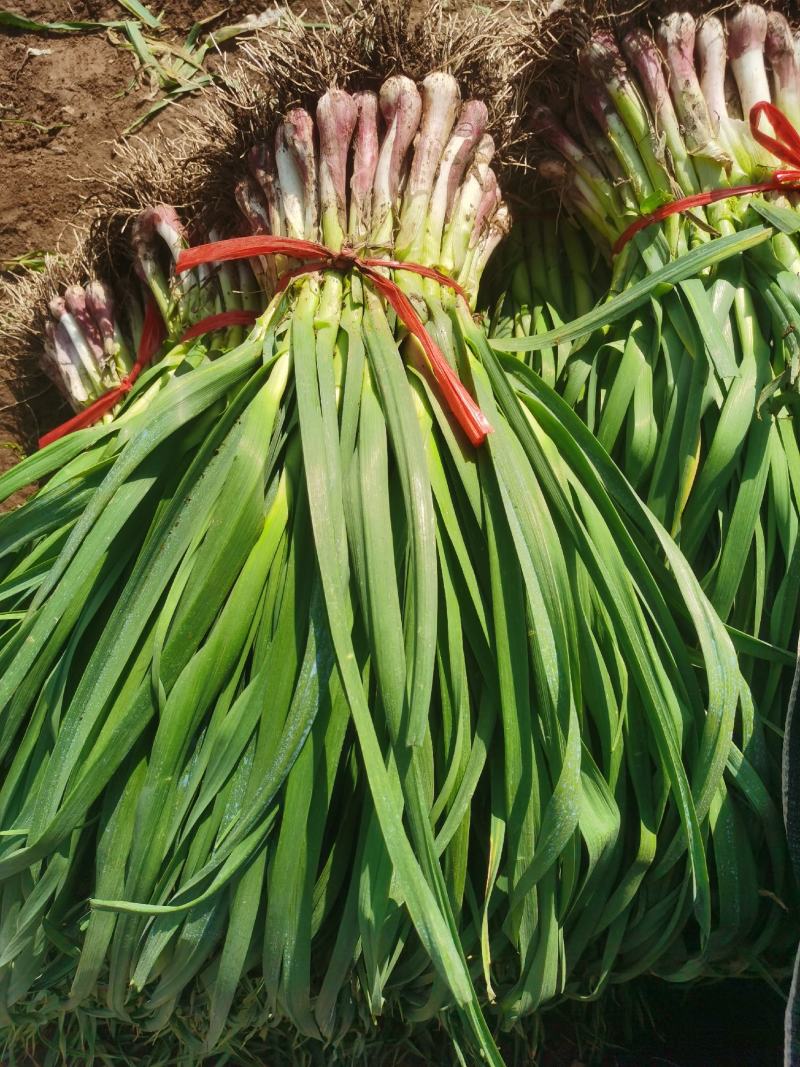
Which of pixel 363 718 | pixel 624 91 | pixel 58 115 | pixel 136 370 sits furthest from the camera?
pixel 58 115

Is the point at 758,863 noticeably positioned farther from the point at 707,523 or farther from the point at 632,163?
the point at 632,163

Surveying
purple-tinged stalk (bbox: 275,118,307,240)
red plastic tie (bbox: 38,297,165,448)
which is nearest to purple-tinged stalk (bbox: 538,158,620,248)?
purple-tinged stalk (bbox: 275,118,307,240)

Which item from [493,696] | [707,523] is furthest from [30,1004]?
[707,523]

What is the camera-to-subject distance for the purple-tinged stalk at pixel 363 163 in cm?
114

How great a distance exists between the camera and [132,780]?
0.90 meters

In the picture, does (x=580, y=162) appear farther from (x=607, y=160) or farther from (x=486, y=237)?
(x=486, y=237)

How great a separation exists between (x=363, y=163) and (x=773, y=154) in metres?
0.50

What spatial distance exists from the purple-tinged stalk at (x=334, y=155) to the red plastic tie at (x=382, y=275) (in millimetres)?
39

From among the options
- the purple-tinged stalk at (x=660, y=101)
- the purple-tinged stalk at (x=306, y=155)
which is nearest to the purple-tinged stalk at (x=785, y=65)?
the purple-tinged stalk at (x=660, y=101)

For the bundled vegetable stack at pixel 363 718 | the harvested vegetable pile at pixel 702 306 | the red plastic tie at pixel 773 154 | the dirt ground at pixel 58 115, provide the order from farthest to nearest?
the dirt ground at pixel 58 115, the red plastic tie at pixel 773 154, the harvested vegetable pile at pixel 702 306, the bundled vegetable stack at pixel 363 718

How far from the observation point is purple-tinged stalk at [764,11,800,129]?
1.17m

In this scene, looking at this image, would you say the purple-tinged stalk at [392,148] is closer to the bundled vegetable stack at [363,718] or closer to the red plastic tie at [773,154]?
the bundled vegetable stack at [363,718]

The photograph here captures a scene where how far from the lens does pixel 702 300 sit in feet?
3.51

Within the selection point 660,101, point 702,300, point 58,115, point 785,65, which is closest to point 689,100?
point 660,101
